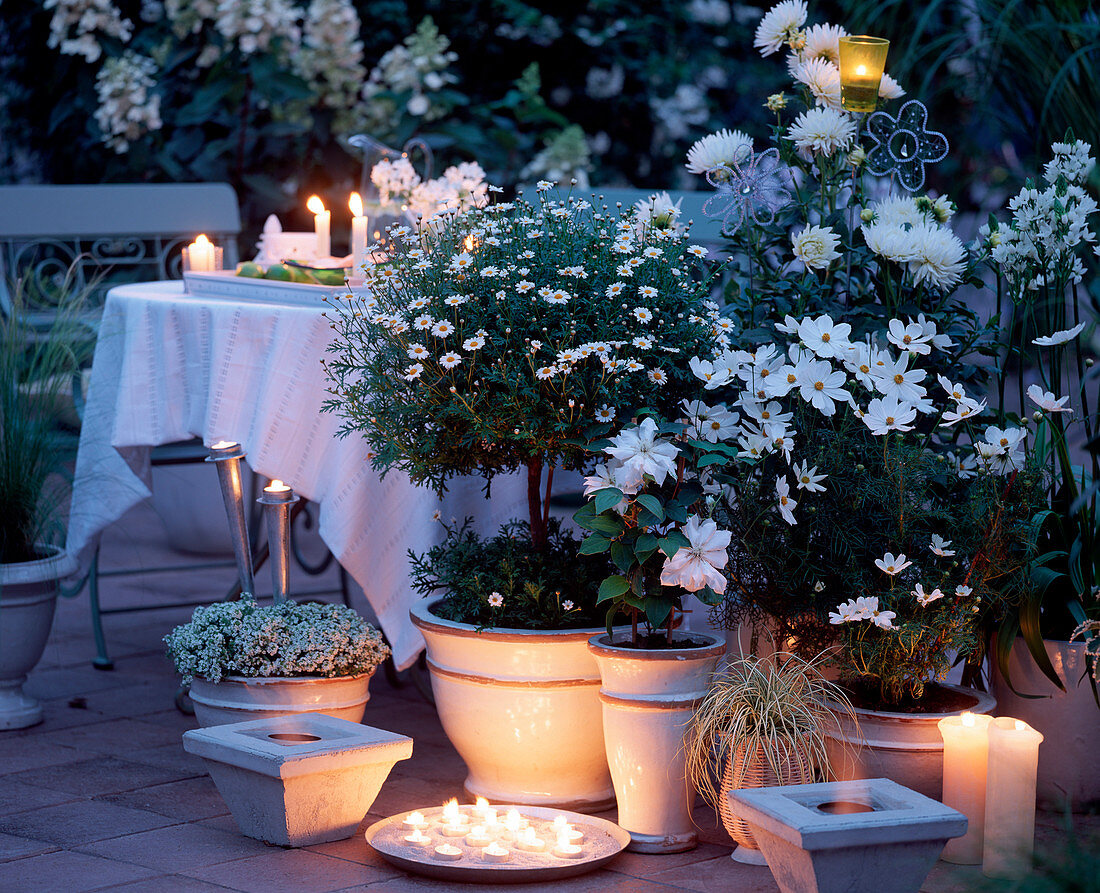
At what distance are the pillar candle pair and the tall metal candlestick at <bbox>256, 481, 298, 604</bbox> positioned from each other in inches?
50.8

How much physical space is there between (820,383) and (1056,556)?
562 mm

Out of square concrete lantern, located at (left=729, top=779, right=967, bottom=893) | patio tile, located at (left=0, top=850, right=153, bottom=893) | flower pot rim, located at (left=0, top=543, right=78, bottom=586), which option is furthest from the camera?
flower pot rim, located at (left=0, top=543, right=78, bottom=586)

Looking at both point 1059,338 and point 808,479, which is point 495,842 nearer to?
point 808,479

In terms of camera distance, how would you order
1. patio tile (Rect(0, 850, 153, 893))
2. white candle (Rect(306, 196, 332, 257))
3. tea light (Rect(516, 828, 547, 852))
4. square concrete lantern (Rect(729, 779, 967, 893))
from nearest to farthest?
square concrete lantern (Rect(729, 779, 967, 893)) → patio tile (Rect(0, 850, 153, 893)) → tea light (Rect(516, 828, 547, 852)) → white candle (Rect(306, 196, 332, 257))

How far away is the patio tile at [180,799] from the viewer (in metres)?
2.44

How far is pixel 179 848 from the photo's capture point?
2.26 metres

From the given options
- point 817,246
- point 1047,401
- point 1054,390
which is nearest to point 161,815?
point 817,246

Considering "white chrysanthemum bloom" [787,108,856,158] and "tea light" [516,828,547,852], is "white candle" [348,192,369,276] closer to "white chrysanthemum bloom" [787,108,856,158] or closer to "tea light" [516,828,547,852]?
"white chrysanthemum bloom" [787,108,856,158]

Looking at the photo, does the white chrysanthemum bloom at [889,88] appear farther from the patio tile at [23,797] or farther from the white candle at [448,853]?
the patio tile at [23,797]

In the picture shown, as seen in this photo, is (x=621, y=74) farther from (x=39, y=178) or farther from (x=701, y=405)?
(x=701, y=405)

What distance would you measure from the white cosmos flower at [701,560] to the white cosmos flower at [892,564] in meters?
0.25

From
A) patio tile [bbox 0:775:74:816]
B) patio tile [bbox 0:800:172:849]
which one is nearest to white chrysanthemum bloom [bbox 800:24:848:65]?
patio tile [bbox 0:800:172:849]

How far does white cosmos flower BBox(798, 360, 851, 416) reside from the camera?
2248mm

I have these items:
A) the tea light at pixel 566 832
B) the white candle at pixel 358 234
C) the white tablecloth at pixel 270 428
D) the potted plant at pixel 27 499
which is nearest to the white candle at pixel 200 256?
the white tablecloth at pixel 270 428
